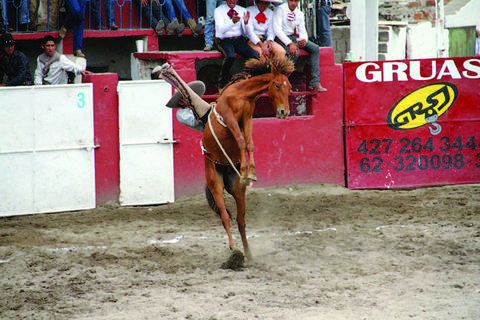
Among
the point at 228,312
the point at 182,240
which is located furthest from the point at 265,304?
the point at 182,240

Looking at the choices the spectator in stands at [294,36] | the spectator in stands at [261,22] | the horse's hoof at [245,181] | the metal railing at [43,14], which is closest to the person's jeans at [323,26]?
the spectator in stands at [294,36]

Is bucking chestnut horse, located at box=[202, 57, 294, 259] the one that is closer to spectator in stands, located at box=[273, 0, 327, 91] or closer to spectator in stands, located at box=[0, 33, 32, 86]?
spectator in stands, located at box=[273, 0, 327, 91]

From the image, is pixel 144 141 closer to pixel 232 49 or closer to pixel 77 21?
pixel 232 49

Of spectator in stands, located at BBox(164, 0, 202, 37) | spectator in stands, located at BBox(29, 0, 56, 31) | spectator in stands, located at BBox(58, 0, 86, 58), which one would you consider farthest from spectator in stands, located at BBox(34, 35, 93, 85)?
spectator in stands, located at BBox(164, 0, 202, 37)

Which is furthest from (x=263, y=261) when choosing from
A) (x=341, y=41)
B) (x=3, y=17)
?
(x=341, y=41)

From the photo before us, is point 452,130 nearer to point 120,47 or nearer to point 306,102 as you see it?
point 306,102

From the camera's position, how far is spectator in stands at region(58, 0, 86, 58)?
12.9m

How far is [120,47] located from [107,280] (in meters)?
8.92

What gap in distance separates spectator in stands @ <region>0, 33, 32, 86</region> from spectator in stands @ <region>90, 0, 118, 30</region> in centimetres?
263

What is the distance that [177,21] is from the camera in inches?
547

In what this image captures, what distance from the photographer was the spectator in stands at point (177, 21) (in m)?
13.9

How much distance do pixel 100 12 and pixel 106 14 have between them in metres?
0.22

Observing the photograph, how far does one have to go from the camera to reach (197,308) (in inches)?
254

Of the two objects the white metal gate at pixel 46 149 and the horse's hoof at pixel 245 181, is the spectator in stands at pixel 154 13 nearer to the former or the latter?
the white metal gate at pixel 46 149
